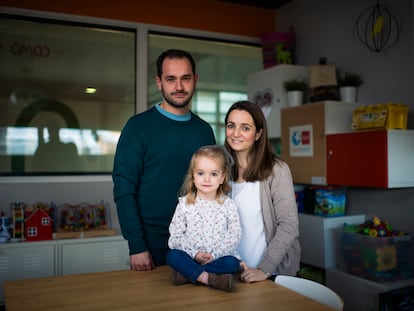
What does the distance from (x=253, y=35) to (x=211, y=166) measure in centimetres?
337

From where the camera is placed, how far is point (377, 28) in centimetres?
331

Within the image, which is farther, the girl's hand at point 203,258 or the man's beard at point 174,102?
the man's beard at point 174,102

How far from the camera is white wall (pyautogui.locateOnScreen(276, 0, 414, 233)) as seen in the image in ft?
10.4

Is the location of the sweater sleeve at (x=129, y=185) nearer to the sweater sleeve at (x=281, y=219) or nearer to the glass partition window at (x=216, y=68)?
the sweater sleeve at (x=281, y=219)

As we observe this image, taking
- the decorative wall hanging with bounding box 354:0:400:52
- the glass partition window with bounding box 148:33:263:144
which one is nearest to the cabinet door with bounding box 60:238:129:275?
the glass partition window with bounding box 148:33:263:144

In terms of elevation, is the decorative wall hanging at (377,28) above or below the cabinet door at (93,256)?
above

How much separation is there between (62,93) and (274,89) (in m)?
1.93

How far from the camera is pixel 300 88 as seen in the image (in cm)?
386

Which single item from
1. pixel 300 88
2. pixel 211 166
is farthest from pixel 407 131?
pixel 211 166

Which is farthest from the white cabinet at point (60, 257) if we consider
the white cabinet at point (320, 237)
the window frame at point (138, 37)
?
the white cabinet at point (320, 237)

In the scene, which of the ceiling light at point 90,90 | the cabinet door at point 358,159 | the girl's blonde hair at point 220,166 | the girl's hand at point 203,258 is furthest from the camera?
the ceiling light at point 90,90

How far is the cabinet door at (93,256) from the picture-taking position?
3.50 metres

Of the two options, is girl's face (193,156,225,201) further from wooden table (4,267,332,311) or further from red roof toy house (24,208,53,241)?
red roof toy house (24,208,53,241)

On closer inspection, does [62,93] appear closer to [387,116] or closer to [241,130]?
[241,130]
